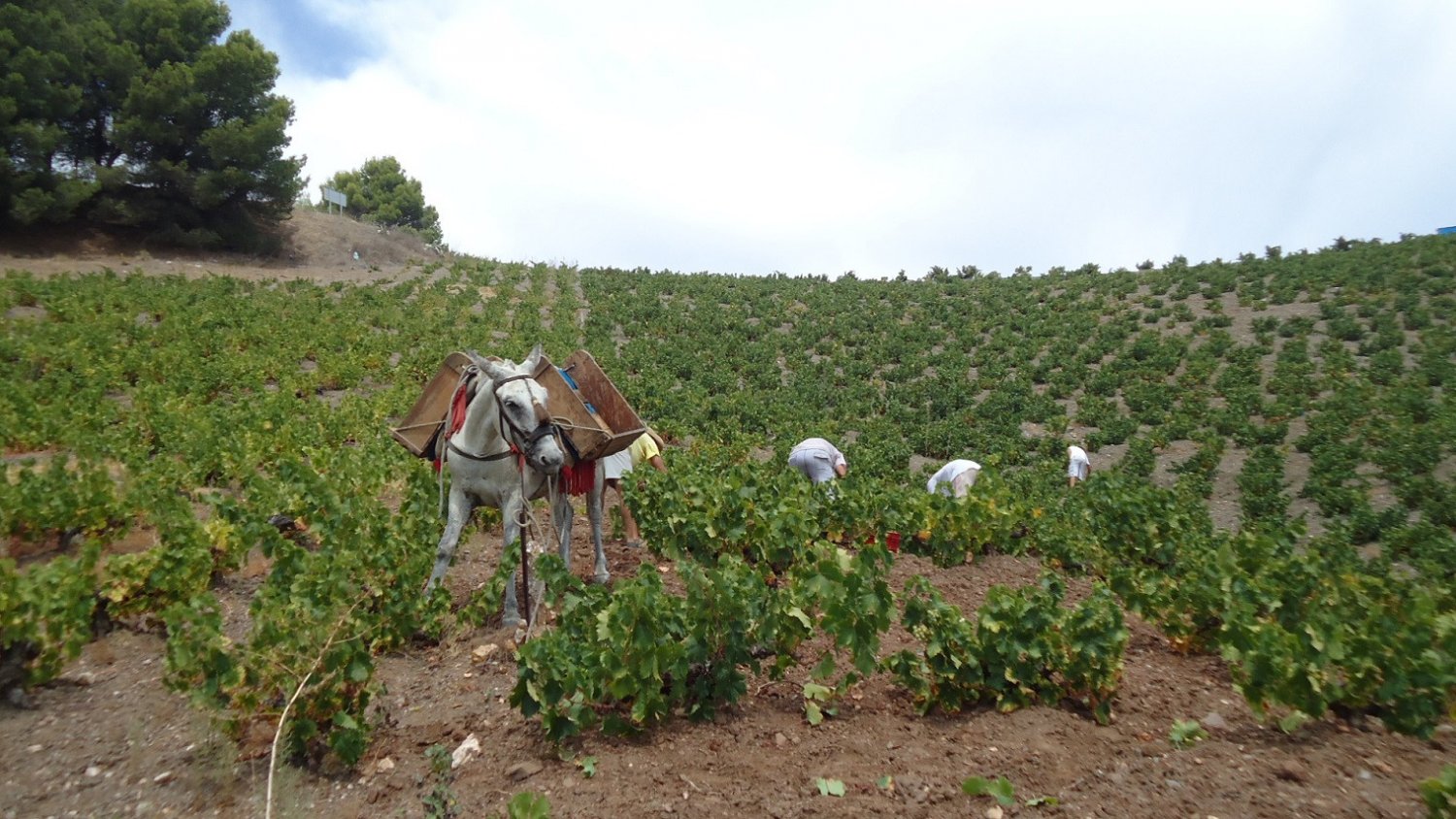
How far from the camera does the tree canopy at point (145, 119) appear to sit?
31875 millimetres

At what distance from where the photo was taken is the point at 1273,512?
16188 mm

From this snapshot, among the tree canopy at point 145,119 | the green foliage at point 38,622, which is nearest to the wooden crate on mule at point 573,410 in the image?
the green foliage at point 38,622

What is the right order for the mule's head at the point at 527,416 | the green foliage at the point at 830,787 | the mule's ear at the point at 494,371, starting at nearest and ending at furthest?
the green foliage at the point at 830,787
the mule's head at the point at 527,416
the mule's ear at the point at 494,371

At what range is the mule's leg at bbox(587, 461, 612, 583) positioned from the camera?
8070mm

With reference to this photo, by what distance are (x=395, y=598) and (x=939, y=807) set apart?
357cm

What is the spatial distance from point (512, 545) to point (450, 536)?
19.6 inches

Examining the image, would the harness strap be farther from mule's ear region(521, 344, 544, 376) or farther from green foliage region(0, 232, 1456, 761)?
green foliage region(0, 232, 1456, 761)

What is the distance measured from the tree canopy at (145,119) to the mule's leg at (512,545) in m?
33.5

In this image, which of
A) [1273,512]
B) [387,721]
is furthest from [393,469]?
[1273,512]

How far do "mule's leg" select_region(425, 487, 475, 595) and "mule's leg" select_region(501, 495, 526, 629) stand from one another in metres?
0.31

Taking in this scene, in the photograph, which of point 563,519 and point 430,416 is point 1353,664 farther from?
point 430,416

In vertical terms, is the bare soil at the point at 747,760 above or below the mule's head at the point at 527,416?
below

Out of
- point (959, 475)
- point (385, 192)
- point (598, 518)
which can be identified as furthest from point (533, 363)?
point (385, 192)

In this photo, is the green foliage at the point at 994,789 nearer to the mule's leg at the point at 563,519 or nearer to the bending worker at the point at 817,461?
the mule's leg at the point at 563,519
